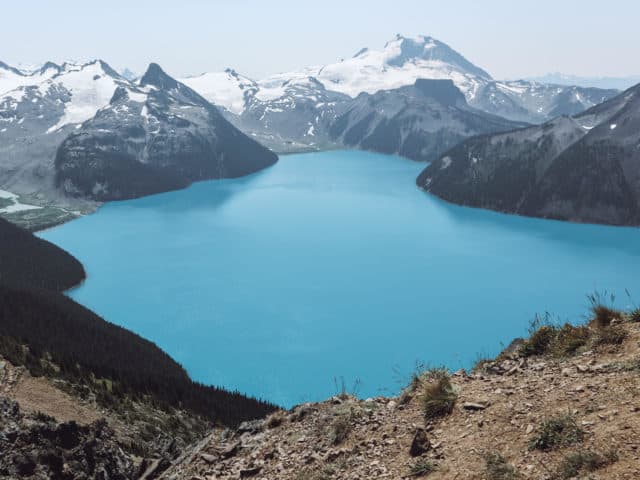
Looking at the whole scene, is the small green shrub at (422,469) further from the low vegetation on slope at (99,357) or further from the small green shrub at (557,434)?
the low vegetation on slope at (99,357)

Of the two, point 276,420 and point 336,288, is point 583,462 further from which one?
point 336,288

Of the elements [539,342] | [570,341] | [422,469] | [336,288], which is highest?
[570,341]

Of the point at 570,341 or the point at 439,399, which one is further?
the point at 570,341

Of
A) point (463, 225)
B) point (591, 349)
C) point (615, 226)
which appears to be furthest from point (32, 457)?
point (615, 226)

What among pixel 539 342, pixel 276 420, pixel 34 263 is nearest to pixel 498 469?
pixel 539 342

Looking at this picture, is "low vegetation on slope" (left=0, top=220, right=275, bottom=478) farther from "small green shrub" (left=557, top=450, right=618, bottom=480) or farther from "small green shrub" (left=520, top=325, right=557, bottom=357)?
"small green shrub" (left=557, top=450, right=618, bottom=480)

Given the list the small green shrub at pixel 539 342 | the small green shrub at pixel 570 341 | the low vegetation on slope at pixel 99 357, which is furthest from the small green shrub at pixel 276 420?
the low vegetation on slope at pixel 99 357
